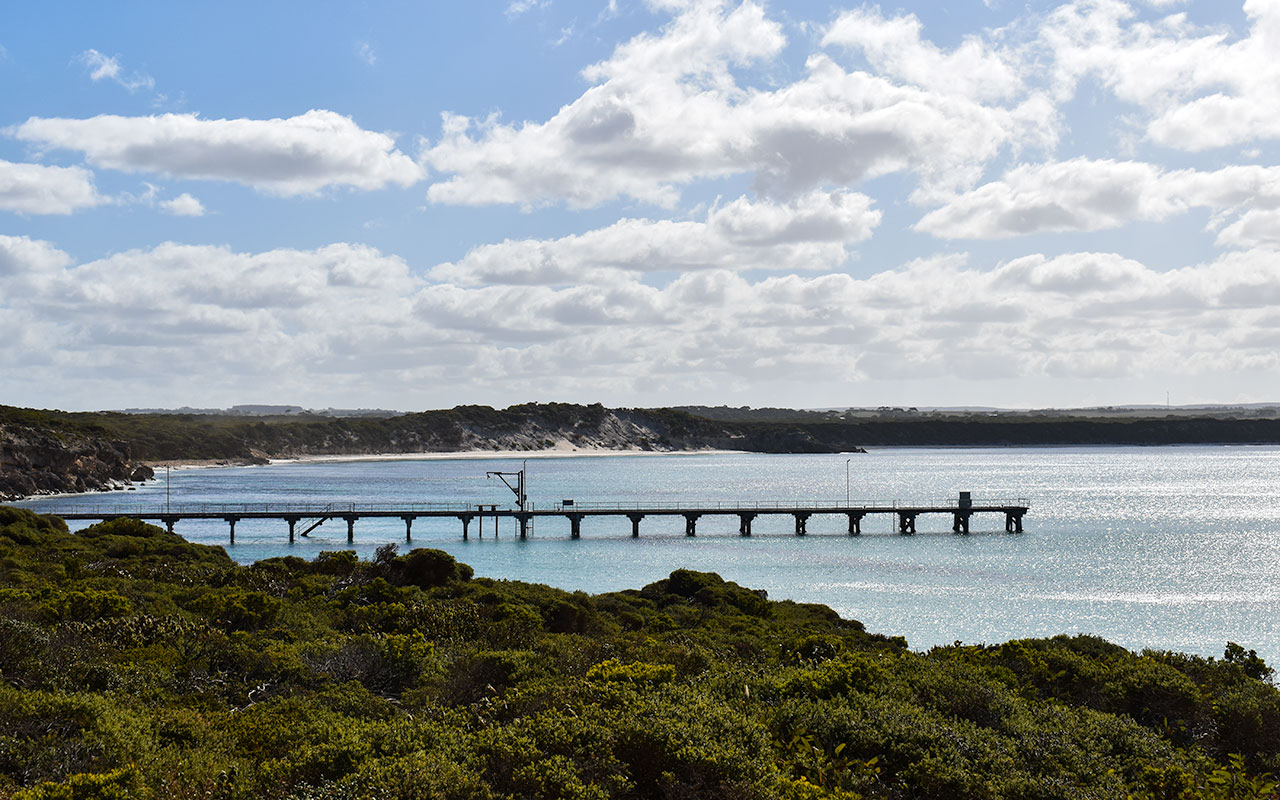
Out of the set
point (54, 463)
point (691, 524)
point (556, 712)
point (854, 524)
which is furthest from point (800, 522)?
point (54, 463)

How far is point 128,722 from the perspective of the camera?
12.9m

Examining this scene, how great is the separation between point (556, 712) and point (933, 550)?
6029 cm

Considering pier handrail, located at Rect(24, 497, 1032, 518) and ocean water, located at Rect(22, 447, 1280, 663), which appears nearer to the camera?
ocean water, located at Rect(22, 447, 1280, 663)

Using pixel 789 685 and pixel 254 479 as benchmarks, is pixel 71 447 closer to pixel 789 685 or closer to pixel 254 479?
pixel 254 479

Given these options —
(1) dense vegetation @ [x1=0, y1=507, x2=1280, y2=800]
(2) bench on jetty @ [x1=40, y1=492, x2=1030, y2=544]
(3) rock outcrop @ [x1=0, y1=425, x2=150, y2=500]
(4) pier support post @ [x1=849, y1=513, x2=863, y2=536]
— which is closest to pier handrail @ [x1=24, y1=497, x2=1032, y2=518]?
(2) bench on jetty @ [x1=40, y1=492, x2=1030, y2=544]

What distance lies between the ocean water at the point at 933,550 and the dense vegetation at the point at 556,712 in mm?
20186

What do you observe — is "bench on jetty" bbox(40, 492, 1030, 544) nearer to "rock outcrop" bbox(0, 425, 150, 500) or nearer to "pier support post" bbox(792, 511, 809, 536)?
"pier support post" bbox(792, 511, 809, 536)

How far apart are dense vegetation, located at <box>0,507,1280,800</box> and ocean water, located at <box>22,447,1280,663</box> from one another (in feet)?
66.2

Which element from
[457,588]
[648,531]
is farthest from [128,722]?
[648,531]

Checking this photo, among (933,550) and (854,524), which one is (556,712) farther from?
(854,524)

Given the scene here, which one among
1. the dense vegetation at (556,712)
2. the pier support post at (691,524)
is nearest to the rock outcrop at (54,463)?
the pier support post at (691,524)

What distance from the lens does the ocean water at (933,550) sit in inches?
1779

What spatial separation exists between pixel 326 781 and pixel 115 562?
101ft

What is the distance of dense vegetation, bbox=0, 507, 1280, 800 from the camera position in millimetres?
10938
